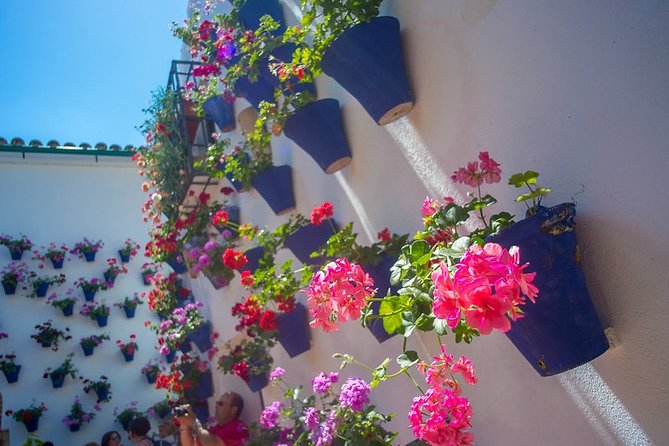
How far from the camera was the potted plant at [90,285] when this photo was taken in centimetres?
647

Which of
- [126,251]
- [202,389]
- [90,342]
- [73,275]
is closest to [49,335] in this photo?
[90,342]

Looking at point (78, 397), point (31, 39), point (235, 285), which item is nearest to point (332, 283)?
point (235, 285)

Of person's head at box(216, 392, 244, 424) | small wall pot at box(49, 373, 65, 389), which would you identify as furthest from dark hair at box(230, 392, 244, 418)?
small wall pot at box(49, 373, 65, 389)

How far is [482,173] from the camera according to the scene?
1372mm

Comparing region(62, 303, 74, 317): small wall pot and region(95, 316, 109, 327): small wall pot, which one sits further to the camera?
region(95, 316, 109, 327): small wall pot

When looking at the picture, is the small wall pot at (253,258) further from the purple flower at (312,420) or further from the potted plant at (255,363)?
the purple flower at (312,420)

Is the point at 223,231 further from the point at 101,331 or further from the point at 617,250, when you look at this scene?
the point at 101,331

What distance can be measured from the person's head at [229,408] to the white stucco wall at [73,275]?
3164 millimetres

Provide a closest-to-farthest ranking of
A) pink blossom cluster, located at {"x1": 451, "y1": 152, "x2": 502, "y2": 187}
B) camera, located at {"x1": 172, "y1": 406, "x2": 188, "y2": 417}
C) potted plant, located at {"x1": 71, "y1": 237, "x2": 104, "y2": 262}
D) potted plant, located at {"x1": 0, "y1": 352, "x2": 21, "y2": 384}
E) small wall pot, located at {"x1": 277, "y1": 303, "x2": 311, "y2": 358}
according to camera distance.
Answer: pink blossom cluster, located at {"x1": 451, "y1": 152, "x2": 502, "y2": 187} → small wall pot, located at {"x1": 277, "y1": 303, "x2": 311, "y2": 358} → camera, located at {"x1": 172, "y1": 406, "x2": 188, "y2": 417} → potted plant, located at {"x1": 0, "y1": 352, "x2": 21, "y2": 384} → potted plant, located at {"x1": 71, "y1": 237, "x2": 104, "y2": 262}

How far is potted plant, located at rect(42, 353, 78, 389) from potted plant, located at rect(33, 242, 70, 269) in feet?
3.98

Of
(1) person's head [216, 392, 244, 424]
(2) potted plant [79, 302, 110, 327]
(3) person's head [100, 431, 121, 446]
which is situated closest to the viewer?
(1) person's head [216, 392, 244, 424]

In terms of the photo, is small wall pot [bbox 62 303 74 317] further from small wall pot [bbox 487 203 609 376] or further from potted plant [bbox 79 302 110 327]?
small wall pot [bbox 487 203 609 376]

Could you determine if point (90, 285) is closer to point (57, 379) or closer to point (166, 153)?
point (57, 379)

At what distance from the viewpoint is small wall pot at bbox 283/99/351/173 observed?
7.53ft
